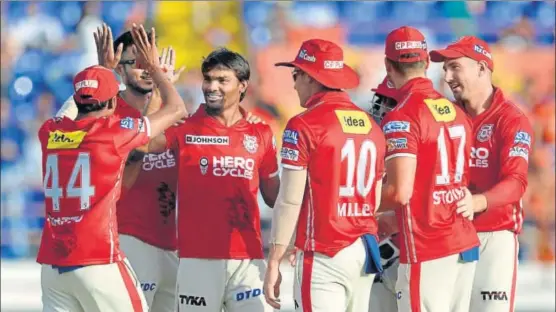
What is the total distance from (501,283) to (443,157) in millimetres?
1189

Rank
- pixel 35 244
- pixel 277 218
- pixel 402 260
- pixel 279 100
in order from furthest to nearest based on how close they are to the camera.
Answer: pixel 279 100 < pixel 35 244 < pixel 402 260 < pixel 277 218

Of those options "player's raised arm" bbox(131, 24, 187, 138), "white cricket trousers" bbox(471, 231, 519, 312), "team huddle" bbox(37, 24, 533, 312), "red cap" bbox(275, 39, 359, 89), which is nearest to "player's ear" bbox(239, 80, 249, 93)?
"team huddle" bbox(37, 24, 533, 312)

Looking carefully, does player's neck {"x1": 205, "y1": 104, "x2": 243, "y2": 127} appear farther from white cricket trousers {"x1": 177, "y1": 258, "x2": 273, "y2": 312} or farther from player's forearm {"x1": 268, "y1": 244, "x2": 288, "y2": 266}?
player's forearm {"x1": 268, "y1": 244, "x2": 288, "y2": 266}

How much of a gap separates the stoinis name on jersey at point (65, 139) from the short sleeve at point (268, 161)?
131 centimetres

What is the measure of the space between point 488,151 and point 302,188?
1.63 metres

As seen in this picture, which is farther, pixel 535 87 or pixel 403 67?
pixel 535 87

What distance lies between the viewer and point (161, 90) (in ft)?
22.5

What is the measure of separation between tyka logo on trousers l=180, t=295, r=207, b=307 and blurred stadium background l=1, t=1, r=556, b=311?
328 inches

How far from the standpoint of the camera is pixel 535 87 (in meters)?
16.5

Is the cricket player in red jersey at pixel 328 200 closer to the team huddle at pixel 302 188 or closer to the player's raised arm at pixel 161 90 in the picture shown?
the team huddle at pixel 302 188

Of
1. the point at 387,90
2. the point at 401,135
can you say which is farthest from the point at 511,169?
the point at 401,135

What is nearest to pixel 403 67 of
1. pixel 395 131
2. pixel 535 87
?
pixel 395 131

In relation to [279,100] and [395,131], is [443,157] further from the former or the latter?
[279,100]

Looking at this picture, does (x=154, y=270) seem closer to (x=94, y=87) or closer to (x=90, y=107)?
(x=90, y=107)
